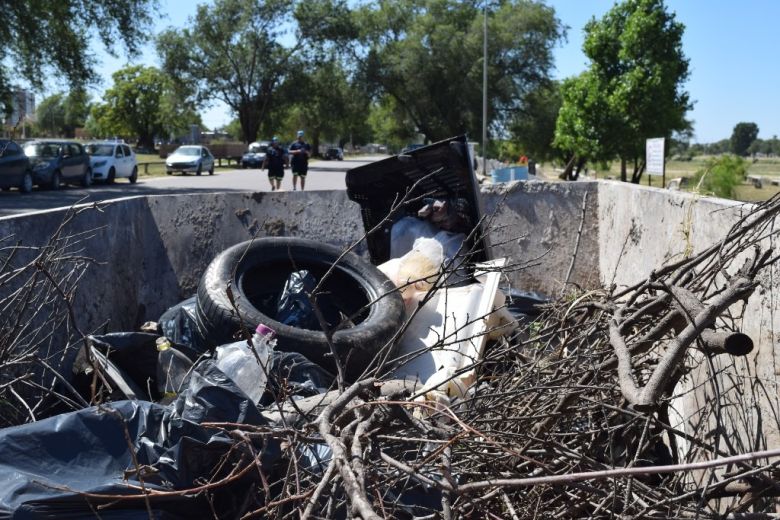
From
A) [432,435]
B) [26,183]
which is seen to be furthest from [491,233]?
[26,183]

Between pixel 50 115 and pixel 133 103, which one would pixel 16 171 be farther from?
pixel 133 103

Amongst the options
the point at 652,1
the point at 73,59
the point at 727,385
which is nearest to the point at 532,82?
the point at 652,1

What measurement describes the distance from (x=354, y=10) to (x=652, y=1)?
1304 inches

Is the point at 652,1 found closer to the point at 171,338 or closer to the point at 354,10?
the point at 171,338

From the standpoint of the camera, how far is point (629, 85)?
30.8 m

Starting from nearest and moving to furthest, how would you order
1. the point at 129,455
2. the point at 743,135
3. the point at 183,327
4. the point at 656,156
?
the point at 129,455 < the point at 183,327 < the point at 656,156 < the point at 743,135

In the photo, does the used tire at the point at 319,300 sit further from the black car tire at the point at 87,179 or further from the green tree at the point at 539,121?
the green tree at the point at 539,121

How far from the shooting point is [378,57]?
188ft

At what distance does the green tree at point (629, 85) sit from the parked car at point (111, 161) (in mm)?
15974

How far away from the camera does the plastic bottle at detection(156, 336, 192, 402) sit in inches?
205

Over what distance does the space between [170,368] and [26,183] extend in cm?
1901

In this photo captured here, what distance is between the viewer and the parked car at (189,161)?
36.4 metres

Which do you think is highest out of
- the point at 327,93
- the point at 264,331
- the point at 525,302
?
the point at 327,93

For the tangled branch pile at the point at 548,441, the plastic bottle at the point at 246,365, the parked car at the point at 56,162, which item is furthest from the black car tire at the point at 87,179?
the tangled branch pile at the point at 548,441
